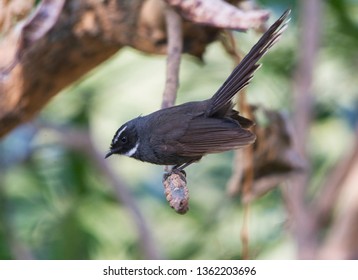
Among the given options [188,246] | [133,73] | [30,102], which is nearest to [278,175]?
[30,102]

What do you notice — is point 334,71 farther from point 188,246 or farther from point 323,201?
point 188,246

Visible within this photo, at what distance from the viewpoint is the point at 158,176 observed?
5.47 meters

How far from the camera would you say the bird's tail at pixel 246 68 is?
281cm

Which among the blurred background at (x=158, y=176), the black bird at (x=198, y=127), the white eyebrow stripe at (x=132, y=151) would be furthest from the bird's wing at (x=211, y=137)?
the blurred background at (x=158, y=176)

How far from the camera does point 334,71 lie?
5.08 m

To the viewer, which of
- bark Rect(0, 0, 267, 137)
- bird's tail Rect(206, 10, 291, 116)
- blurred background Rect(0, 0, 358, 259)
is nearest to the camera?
bird's tail Rect(206, 10, 291, 116)

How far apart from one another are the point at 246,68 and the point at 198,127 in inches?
10.8

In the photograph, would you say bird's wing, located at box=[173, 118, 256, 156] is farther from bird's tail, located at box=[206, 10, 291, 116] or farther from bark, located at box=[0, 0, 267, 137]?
bark, located at box=[0, 0, 267, 137]

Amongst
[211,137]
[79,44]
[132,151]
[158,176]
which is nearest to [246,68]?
[211,137]

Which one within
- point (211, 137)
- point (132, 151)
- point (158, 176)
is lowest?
point (211, 137)

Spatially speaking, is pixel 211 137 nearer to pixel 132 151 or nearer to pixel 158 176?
pixel 132 151

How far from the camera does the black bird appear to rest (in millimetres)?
2902

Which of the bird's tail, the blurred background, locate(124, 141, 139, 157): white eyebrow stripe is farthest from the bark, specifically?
the blurred background

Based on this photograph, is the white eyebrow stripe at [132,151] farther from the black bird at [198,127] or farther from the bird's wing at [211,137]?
the bird's wing at [211,137]
